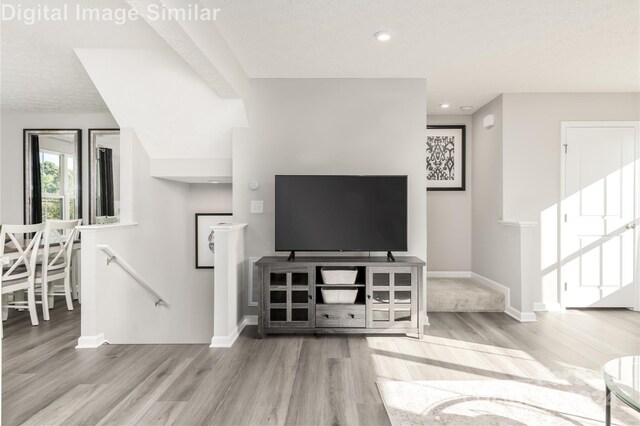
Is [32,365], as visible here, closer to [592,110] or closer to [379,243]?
[379,243]

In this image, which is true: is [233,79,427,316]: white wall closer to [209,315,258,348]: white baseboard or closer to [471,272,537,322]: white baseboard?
[209,315,258,348]: white baseboard

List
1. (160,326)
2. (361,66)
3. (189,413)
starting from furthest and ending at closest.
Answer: (160,326)
(361,66)
(189,413)

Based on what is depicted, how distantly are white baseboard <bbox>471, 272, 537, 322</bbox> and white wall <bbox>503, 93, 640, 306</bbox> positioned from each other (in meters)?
0.36

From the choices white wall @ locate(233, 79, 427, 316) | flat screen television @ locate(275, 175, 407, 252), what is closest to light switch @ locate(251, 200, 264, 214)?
white wall @ locate(233, 79, 427, 316)

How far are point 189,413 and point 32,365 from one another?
5.06ft

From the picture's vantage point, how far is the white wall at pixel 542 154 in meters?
4.03

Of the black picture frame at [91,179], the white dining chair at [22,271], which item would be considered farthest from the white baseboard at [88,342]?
the black picture frame at [91,179]

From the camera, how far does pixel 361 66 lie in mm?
3277

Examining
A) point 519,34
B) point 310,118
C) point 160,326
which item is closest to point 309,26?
point 310,118

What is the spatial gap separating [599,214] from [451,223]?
1.62 metres

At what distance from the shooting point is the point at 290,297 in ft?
10.4

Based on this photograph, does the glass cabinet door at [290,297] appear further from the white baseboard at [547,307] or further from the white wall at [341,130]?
the white baseboard at [547,307]

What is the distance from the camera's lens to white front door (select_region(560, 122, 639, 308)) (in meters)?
3.98

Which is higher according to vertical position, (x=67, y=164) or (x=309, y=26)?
(x=309, y=26)
